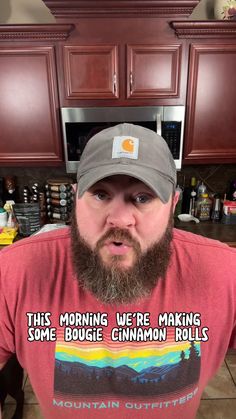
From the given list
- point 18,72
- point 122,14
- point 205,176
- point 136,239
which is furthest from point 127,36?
point 136,239

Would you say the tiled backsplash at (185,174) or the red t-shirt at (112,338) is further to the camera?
the tiled backsplash at (185,174)

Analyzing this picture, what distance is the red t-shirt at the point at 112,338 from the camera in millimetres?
670

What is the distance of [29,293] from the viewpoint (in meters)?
0.68

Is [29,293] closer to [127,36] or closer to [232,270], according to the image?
[232,270]

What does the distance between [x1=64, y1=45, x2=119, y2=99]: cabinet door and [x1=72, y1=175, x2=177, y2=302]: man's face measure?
127 cm

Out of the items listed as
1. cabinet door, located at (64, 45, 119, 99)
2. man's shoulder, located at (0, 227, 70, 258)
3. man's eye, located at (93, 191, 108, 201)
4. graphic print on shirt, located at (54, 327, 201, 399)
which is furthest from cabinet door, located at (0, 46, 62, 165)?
graphic print on shirt, located at (54, 327, 201, 399)

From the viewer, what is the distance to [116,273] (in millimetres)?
657

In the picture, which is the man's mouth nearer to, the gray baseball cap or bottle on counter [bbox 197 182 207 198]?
the gray baseball cap

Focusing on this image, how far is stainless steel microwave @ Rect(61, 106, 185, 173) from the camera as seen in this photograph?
1725mm

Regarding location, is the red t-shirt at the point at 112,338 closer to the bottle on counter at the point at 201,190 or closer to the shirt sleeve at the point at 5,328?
the shirt sleeve at the point at 5,328

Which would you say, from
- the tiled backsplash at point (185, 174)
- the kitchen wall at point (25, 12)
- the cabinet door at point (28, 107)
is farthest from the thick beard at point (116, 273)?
the kitchen wall at point (25, 12)

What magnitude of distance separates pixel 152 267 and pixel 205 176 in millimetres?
1804

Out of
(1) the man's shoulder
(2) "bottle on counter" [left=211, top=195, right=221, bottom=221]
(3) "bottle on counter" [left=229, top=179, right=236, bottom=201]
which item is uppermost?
(1) the man's shoulder

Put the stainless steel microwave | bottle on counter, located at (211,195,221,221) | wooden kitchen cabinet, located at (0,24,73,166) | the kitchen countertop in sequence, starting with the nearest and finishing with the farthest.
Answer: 1. wooden kitchen cabinet, located at (0,24,73,166)
2. the stainless steel microwave
3. the kitchen countertop
4. bottle on counter, located at (211,195,221,221)
